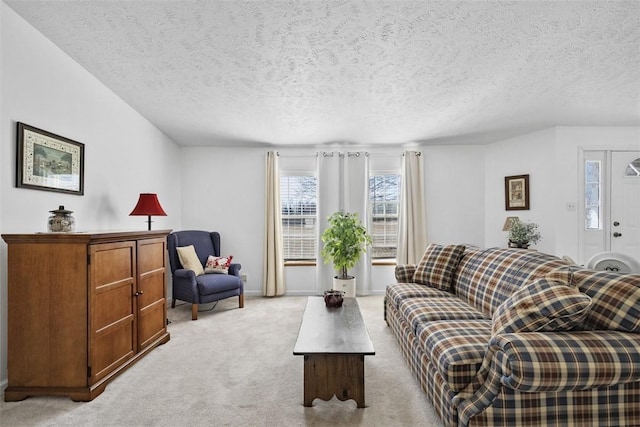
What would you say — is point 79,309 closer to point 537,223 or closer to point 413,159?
point 413,159

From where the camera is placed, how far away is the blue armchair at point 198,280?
4.16m

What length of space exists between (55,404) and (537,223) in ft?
18.6

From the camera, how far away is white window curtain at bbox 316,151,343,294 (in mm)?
5508

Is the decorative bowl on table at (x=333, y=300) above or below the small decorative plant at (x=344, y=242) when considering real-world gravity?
below

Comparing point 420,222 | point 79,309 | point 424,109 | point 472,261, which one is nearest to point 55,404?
point 79,309

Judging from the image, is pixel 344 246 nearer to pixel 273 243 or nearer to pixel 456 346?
pixel 273 243

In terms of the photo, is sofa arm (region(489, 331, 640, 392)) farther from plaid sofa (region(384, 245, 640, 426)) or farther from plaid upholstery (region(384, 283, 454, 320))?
plaid upholstery (region(384, 283, 454, 320))

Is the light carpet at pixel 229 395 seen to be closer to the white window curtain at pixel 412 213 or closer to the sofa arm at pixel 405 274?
the sofa arm at pixel 405 274

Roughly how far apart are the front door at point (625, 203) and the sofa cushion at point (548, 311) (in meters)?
4.03

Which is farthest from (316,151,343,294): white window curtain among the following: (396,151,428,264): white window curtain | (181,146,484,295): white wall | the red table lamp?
the red table lamp

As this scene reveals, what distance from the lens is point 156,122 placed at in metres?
4.38

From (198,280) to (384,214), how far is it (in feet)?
10.1

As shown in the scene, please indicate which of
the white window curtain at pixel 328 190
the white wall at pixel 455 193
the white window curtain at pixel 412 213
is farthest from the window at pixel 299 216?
the white wall at pixel 455 193

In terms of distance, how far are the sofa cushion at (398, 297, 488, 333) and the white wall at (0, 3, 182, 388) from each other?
2910 mm
